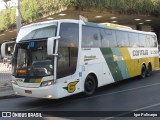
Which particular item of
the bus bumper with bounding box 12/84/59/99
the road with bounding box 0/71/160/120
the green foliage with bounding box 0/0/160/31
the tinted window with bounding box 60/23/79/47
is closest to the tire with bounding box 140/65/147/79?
the road with bounding box 0/71/160/120

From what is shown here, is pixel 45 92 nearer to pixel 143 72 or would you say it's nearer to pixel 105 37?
pixel 105 37

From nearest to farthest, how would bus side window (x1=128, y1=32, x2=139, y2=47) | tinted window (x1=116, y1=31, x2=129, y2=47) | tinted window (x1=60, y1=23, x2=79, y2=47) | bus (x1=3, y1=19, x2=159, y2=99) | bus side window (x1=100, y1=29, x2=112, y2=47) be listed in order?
bus (x1=3, y1=19, x2=159, y2=99) → tinted window (x1=60, y1=23, x2=79, y2=47) → bus side window (x1=100, y1=29, x2=112, y2=47) → tinted window (x1=116, y1=31, x2=129, y2=47) → bus side window (x1=128, y1=32, x2=139, y2=47)

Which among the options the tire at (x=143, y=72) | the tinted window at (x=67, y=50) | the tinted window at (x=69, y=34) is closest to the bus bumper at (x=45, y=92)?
the tinted window at (x=67, y=50)

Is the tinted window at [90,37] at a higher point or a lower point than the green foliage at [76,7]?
lower

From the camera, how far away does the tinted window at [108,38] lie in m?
12.8

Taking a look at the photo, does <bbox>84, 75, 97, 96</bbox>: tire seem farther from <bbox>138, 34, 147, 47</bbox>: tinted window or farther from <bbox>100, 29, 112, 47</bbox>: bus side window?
<bbox>138, 34, 147, 47</bbox>: tinted window

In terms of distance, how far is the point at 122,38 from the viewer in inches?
573

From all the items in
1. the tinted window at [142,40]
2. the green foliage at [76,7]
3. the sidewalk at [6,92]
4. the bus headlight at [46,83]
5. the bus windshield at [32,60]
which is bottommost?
the sidewalk at [6,92]

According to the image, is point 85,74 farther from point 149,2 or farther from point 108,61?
point 149,2

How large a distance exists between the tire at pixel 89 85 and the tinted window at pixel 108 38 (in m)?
1.80

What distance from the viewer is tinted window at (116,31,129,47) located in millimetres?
14148

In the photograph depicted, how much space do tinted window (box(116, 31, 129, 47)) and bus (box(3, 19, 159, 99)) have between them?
0.35m

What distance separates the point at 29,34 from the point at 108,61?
13.4 ft

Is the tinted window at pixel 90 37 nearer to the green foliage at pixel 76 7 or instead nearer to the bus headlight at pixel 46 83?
the bus headlight at pixel 46 83
